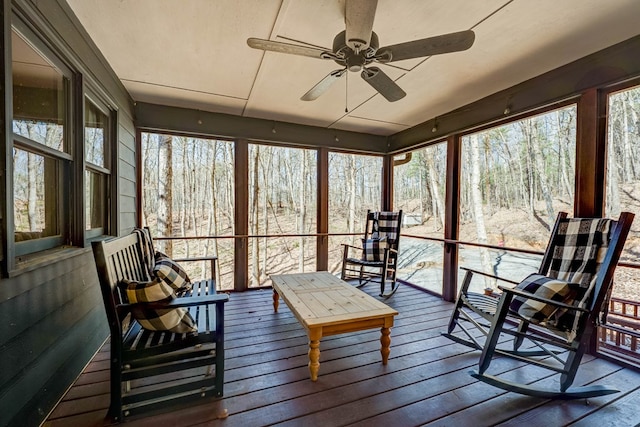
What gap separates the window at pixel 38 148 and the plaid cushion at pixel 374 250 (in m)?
3.25

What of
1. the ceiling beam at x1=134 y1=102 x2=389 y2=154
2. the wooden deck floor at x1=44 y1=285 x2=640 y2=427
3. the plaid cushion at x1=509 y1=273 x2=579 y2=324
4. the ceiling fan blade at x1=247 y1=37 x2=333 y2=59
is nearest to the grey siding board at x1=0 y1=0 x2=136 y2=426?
the wooden deck floor at x1=44 y1=285 x2=640 y2=427

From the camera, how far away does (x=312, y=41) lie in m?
2.10

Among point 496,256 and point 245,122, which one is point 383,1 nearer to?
point 245,122

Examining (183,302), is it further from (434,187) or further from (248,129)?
(434,187)

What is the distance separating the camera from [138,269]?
7.00 feet

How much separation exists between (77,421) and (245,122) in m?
3.37

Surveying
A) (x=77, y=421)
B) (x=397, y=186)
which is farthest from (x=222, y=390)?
(x=397, y=186)

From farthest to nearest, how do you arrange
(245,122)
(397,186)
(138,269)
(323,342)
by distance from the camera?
(397,186) < (245,122) < (323,342) < (138,269)

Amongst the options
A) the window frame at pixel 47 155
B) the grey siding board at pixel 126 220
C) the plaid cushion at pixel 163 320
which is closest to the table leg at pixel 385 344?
the plaid cushion at pixel 163 320

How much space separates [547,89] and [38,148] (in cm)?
394

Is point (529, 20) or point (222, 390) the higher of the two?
point (529, 20)

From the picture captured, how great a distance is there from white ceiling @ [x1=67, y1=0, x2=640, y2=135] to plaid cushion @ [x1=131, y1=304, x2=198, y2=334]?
6.25 feet

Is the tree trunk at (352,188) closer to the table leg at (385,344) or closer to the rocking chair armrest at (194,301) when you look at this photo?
the table leg at (385,344)

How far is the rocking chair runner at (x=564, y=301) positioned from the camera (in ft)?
5.69
